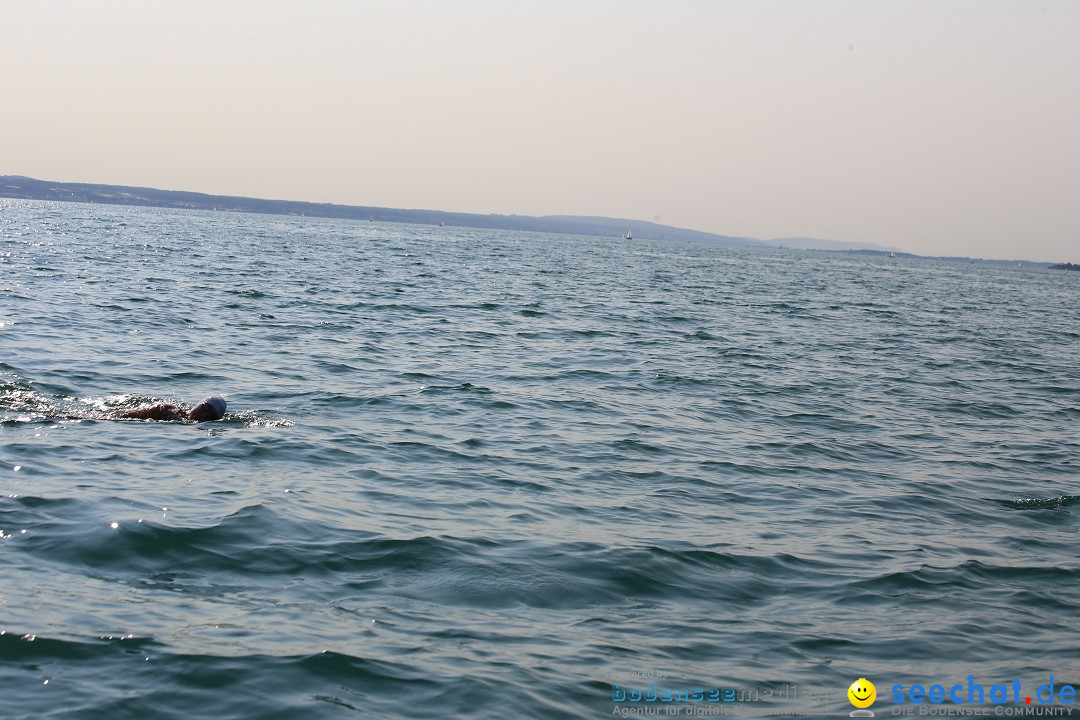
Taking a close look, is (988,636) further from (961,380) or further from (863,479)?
(961,380)

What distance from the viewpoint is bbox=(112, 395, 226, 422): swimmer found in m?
13.6

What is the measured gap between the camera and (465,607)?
24.9 ft

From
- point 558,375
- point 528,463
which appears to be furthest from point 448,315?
point 528,463

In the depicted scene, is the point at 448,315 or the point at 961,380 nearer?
the point at 961,380

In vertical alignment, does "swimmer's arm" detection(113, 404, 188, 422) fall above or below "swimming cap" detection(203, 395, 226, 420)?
below

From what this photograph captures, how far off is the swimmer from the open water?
0.84 feet

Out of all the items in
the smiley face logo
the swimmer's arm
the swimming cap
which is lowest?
the smiley face logo

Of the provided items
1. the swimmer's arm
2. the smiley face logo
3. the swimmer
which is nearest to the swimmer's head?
the swimmer

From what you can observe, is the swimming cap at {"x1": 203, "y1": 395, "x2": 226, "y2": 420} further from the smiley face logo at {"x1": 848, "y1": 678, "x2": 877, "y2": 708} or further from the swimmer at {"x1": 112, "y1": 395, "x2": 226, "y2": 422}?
the smiley face logo at {"x1": 848, "y1": 678, "x2": 877, "y2": 708}

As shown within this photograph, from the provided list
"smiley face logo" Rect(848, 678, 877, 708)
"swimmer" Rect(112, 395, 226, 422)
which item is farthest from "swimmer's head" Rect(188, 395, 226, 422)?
"smiley face logo" Rect(848, 678, 877, 708)

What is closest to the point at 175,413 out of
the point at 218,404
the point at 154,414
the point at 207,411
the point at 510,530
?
the point at 154,414

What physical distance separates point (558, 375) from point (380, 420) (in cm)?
599

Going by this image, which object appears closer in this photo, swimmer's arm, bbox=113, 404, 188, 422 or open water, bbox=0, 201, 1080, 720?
open water, bbox=0, 201, 1080, 720

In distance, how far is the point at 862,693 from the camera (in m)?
6.44
